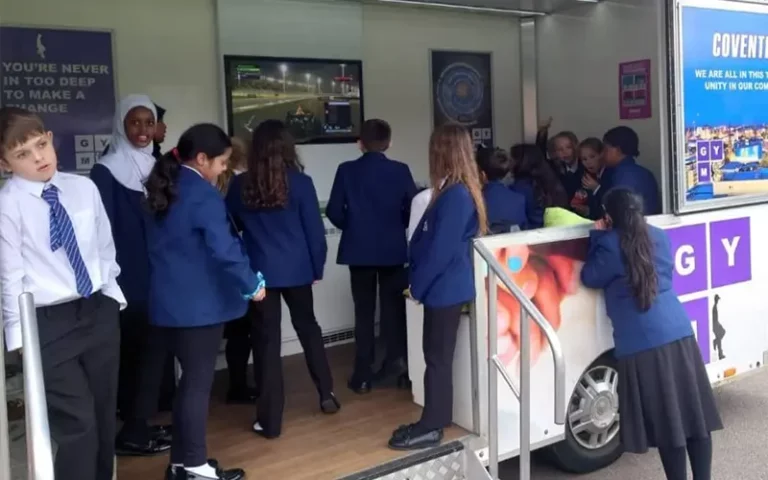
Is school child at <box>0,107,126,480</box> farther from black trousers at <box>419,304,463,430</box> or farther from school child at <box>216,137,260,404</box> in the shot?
school child at <box>216,137,260,404</box>

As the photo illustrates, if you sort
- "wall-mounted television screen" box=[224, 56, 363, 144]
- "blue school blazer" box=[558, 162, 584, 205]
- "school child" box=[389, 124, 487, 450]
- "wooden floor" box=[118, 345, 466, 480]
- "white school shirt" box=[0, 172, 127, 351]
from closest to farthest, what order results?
"white school shirt" box=[0, 172, 127, 351], "wooden floor" box=[118, 345, 466, 480], "school child" box=[389, 124, 487, 450], "wall-mounted television screen" box=[224, 56, 363, 144], "blue school blazer" box=[558, 162, 584, 205]

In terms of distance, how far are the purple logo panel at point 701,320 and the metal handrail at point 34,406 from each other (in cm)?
309

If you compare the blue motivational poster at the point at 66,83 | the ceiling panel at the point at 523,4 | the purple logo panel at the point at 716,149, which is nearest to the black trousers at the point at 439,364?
the purple logo panel at the point at 716,149

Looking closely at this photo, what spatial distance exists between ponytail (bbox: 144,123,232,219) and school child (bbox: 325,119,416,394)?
3.71 feet

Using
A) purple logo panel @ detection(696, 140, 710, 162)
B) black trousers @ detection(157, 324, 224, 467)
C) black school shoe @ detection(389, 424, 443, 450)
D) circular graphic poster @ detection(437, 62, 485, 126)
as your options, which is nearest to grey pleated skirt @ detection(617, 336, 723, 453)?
black school shoe @ detection(389, 424, 443, 450)

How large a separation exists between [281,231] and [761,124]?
2.85 metres

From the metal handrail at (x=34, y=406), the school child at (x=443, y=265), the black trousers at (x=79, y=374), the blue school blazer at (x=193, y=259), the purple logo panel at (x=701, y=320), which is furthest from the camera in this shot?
the purple logo panel at (x=701, y=320)

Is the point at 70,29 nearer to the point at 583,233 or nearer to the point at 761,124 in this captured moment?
the point at 583,233

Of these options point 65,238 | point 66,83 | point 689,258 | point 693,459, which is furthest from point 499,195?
point 66,83

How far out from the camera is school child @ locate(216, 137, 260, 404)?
13.0 ft

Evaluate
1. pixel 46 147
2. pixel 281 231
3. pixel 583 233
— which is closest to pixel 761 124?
pixel 583 233

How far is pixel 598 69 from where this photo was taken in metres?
4.89

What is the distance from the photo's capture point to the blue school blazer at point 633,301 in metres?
3.32

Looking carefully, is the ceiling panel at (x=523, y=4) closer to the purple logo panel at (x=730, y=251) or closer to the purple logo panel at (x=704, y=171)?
the purple logo panel at (x=704, y=171)
